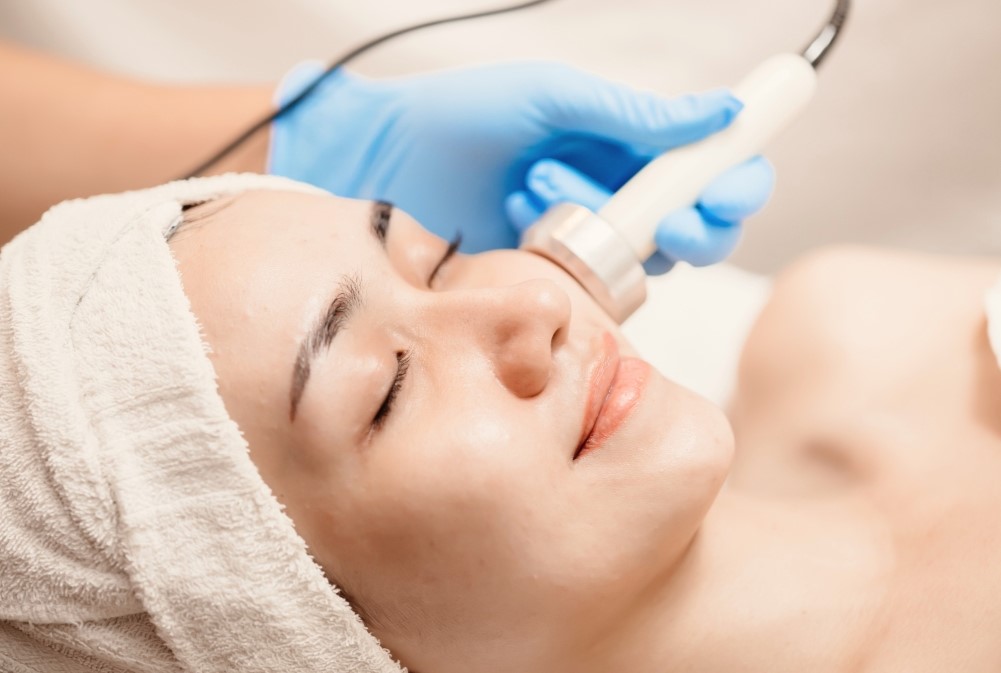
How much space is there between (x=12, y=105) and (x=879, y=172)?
160 centimetres

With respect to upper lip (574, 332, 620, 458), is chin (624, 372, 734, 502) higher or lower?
lower

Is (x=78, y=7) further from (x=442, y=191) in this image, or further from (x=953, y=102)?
(x=953, y=102)

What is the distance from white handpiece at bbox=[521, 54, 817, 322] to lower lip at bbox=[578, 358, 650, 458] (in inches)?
6.4

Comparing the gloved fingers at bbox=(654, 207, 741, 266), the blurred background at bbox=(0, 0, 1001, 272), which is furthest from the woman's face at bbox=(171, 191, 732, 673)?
the blurred background at bbox=(0, 0, 1001, 272)

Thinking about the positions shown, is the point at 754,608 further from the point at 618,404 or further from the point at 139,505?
the point at 139,505

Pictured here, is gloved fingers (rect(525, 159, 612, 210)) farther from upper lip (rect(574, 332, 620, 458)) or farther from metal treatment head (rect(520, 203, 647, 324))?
upper lip (rect(574, 332, 620, 458))

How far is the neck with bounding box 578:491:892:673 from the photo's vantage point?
92cm

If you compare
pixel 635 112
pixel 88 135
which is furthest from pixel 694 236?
pixel 88 135

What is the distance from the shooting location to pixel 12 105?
1.52 metres

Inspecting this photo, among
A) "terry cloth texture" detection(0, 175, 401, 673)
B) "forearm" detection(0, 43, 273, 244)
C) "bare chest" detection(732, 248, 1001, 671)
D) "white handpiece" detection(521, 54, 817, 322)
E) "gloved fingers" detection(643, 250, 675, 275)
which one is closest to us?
"terry cloth texture" detection(0, 175, 401, 673)

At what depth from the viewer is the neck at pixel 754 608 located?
922 millimetres

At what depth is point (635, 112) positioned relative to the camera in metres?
1.12

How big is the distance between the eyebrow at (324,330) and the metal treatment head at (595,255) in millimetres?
286

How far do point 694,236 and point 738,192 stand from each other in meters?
0.09
